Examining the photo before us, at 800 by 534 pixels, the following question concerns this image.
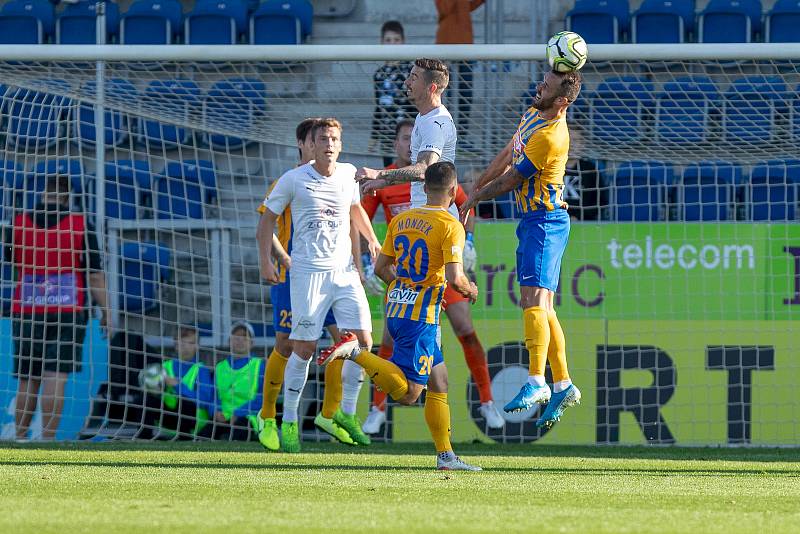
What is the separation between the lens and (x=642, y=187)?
10406 millimetres

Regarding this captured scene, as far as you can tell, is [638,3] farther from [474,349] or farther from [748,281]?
[474,349]

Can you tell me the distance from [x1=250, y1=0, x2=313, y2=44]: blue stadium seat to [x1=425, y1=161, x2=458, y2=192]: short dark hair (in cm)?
662

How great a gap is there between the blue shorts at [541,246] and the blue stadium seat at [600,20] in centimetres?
625

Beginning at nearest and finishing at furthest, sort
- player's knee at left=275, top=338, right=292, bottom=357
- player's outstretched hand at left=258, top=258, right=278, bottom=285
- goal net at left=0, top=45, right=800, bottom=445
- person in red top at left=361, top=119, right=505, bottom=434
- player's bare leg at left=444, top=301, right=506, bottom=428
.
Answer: player's outstretched hand at left=258, top=258, right=278, bottom=285, player's knee at left=275, top=338, right=292, bottom=357, person in red top at left=361, top=119, right=505, bottom=434, player's bare leg at left=444, top=301, right=506, bottom=428, goal net at left=0, top=45, right=800, bottom=445

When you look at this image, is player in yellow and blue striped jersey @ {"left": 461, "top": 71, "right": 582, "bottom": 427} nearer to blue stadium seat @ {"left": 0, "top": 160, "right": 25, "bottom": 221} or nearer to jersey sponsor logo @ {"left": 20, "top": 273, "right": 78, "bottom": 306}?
→ jersey sponsor logo @ {"left": 20, "top": 273, "right": 78, "bottom": 306}

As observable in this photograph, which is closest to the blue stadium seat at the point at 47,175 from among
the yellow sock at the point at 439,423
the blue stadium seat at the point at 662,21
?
the yellow sock at the point at 439,423

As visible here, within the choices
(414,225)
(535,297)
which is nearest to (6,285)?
(414,225)

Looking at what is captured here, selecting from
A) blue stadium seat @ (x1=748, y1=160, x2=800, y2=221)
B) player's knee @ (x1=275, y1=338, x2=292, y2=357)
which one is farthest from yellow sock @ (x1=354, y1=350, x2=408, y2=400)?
A: blue stadium seat @ (x1=748, y1=160, x2=800, y2=221)

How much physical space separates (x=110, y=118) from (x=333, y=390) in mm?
4107

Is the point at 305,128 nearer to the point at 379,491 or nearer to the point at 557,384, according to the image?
the point at 557,384

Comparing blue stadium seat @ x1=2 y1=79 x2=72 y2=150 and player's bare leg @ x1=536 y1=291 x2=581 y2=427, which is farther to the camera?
blue stadium seat @ x1=2 y1=79 x2=72 y2=150

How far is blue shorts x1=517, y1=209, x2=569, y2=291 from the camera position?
6.94 meters

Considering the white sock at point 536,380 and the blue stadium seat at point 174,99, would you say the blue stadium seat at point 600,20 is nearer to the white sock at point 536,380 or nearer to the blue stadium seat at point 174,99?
the blue stadium seat at point 174,99

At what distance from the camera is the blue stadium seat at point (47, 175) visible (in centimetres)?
1009
